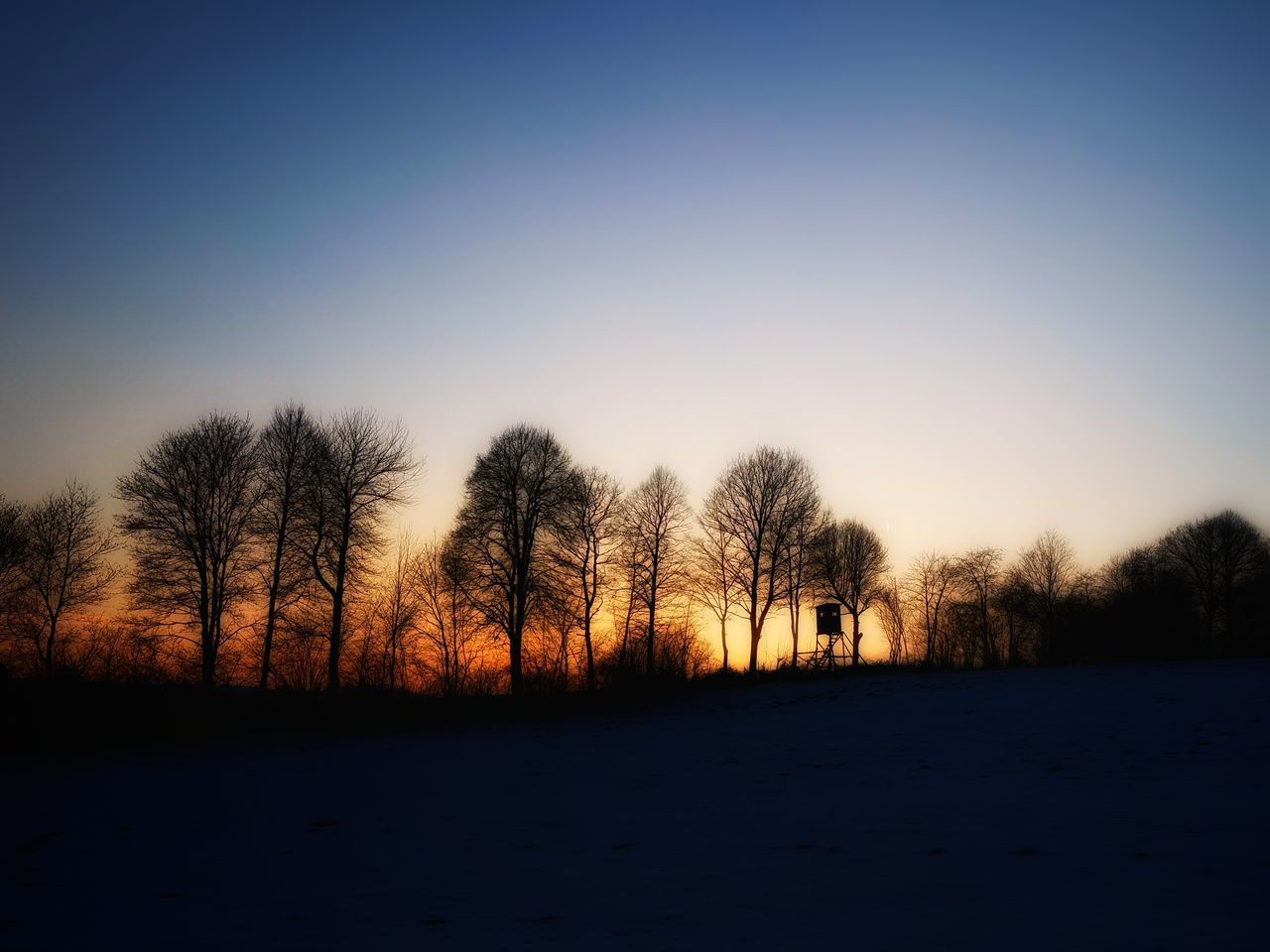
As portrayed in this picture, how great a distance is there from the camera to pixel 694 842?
8312 mm

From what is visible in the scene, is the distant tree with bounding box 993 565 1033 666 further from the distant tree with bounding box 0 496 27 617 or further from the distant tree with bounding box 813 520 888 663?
the distant tree with bounding box 0 496 27 617

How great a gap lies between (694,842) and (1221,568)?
225 feet

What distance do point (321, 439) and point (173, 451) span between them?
6.10 m

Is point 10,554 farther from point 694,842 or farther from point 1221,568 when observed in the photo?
point 1221,568

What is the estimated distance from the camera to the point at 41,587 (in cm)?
3881

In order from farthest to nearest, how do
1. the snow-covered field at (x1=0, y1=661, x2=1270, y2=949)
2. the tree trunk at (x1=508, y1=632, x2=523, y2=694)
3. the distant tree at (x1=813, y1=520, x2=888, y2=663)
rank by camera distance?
1. the distant tree at (x1=813, y1=520, x2=888, y2=663)
2. the tree trunk at (x1=508, y1=632, x2=523, y2=694)
3. the snow-covered field at (x1=0, y1=661, x2=1270, y2=949)

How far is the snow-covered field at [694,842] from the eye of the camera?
5727mm

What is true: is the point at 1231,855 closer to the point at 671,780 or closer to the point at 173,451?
the point at 671,780

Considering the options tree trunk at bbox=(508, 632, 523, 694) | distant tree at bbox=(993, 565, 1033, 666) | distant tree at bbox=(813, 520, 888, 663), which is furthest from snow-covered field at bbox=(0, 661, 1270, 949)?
distant tree at bbox=(993, 565, 1033, 666)

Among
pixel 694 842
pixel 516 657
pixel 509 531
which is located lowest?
pixel 694 842

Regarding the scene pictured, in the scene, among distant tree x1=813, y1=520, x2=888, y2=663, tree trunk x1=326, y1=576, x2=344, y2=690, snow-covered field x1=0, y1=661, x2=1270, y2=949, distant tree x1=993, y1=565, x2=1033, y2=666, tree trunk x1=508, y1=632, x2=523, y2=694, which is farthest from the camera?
distant tree x1=993, y1=565, x2=1033, y2=666

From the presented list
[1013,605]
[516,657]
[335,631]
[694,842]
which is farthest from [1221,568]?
[694,842]

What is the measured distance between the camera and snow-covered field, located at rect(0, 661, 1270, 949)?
5.73 m

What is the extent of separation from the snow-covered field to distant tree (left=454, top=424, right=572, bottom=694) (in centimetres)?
2081
